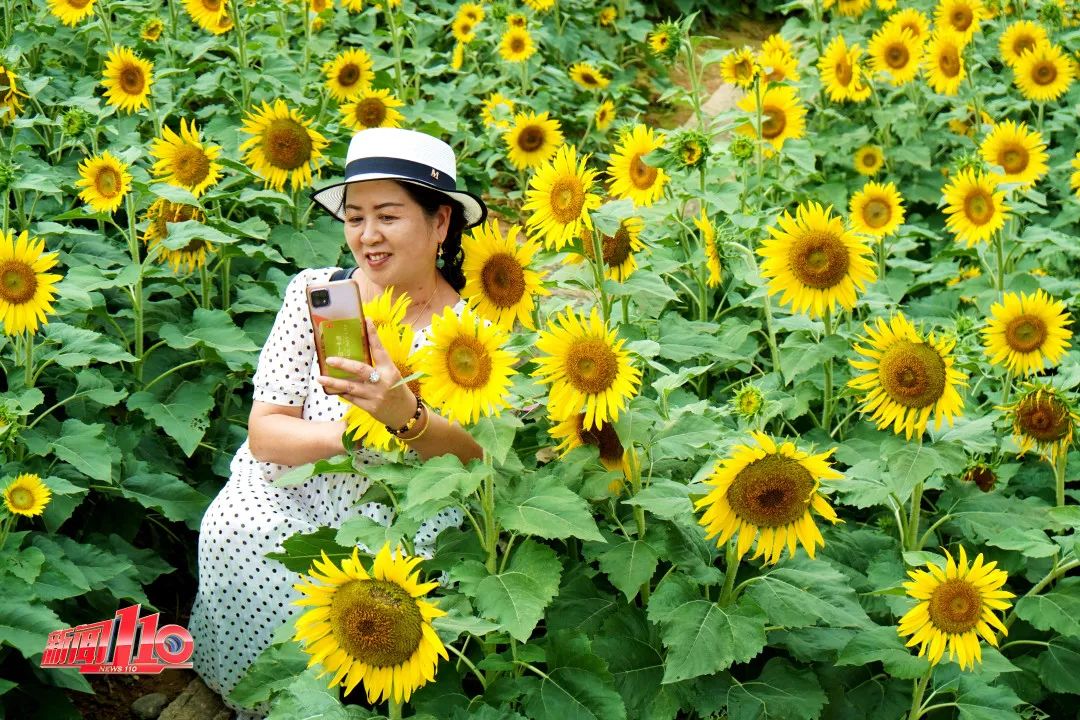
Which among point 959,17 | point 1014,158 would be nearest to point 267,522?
point 1014,158

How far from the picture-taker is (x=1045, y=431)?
316 centimetres

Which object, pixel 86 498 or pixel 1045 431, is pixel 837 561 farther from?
pixel 86 498

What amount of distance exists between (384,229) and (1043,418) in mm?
1743

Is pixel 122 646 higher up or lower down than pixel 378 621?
lower down

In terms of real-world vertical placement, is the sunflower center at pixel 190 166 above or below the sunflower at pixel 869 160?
below

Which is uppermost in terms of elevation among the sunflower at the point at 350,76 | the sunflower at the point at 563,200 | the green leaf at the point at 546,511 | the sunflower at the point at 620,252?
the sunflower at the point at 350,76

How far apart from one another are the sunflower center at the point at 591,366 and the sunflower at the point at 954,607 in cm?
76

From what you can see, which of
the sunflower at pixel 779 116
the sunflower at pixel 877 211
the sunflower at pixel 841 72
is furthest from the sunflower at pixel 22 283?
the sunflower at pixel 841 72

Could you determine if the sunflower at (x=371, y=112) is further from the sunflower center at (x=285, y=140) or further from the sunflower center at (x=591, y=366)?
the sunflower center at (x=591, y=366)

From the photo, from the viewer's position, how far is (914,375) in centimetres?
291

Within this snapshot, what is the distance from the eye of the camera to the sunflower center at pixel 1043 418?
313 cm

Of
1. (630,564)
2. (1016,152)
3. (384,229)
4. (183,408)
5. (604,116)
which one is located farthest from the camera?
(604,116)

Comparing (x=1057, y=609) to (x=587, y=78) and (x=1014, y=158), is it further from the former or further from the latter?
(x=587, y=78)

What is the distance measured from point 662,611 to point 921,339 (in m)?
0.90
